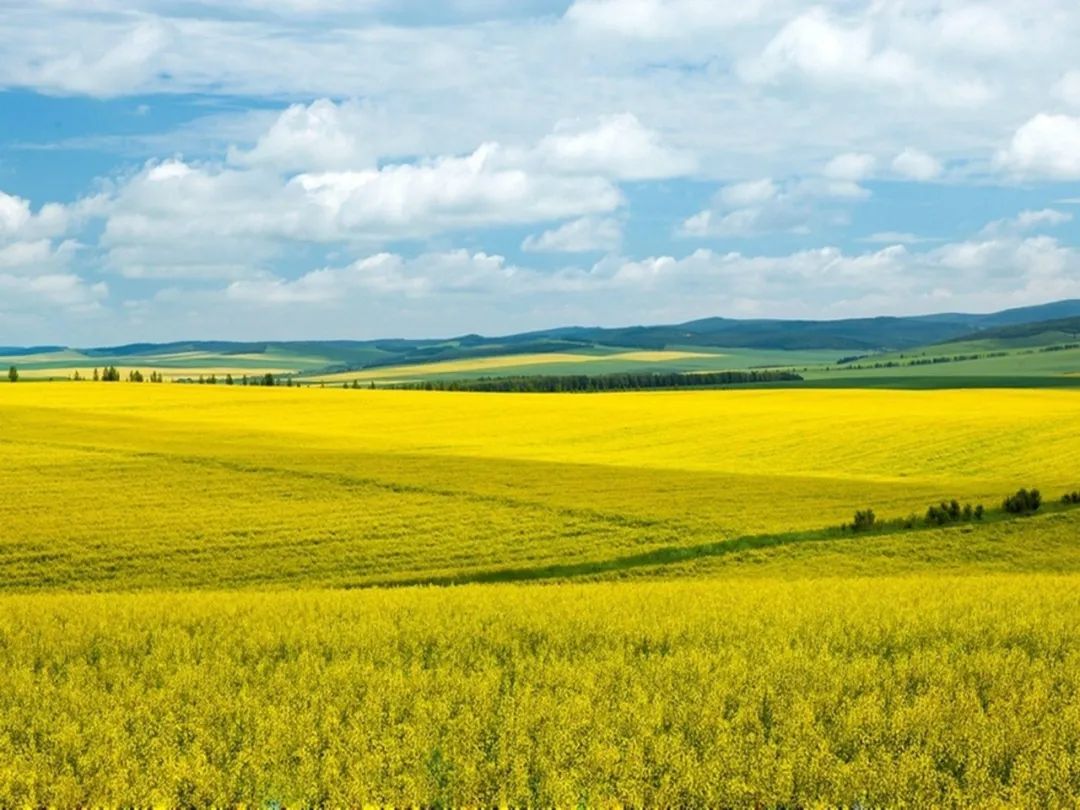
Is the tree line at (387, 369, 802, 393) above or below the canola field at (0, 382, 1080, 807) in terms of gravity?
above

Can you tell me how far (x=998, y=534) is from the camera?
33.5 m

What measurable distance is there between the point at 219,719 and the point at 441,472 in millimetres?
31865

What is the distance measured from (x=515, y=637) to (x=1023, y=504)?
82.4ft

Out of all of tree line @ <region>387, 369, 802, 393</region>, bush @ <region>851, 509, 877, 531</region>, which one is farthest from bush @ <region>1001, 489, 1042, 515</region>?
tree line @ <region>387, 369, 802, 393</region>

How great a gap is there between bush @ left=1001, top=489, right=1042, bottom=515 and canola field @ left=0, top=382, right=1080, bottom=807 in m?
0.71

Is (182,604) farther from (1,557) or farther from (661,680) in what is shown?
(1,557)

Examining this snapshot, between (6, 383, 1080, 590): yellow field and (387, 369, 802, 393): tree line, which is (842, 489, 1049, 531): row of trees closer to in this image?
(6, 383, 1080, 590): yellow field

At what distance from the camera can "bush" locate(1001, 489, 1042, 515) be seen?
117ft

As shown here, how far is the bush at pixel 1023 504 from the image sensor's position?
35750mm

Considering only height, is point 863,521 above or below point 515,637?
below

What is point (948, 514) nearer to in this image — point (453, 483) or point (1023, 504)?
point (1023, 504)

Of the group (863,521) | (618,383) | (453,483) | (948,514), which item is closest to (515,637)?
(863,521)

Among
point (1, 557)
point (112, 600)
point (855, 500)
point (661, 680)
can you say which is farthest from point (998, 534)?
point (1, 557)

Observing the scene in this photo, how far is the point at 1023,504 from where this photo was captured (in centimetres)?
3581
